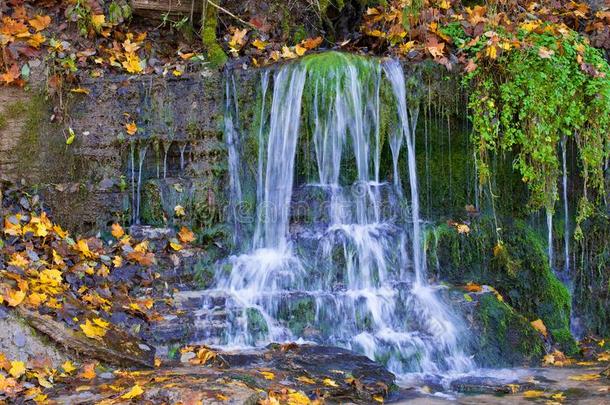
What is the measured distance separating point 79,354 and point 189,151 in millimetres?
3318

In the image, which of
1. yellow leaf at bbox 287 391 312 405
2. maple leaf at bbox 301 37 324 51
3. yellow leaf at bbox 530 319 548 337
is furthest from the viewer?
maple leaf at bbox 301 37 324 51

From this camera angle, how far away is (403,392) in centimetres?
551

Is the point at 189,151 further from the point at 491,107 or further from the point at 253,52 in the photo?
the point at 491,107

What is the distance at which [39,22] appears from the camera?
845 cm

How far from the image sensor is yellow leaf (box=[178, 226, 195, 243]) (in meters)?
7.67

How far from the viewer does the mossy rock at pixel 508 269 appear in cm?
760

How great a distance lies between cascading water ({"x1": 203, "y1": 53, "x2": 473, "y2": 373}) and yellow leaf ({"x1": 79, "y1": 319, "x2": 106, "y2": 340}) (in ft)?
3.34

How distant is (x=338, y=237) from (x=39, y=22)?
4.38 meters

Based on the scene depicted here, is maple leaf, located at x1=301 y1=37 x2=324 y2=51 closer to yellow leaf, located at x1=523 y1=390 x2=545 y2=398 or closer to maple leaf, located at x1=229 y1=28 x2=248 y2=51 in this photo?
maple leaf, located at x1=229 y1=28 x2=248 y2=51

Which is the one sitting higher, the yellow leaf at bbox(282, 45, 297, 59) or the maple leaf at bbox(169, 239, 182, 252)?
the yellow leaf at bbox(282, 45, 297, 59)

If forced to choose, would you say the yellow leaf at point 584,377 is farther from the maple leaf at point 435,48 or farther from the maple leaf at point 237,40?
the maple leaf at point 237,40

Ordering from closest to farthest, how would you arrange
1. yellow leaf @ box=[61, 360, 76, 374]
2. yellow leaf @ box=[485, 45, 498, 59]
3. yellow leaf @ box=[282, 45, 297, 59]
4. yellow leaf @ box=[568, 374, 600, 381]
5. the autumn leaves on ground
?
the autumn leaves on ground
yellow leaf @ box=[61, 360, 76, 374]
yellow leaf @ box=[568, 374, 600, 381]
yellow leaf @ box=[485, 45, 498, 59]
yellow leaf @ box=[282, 45, 297, 59]

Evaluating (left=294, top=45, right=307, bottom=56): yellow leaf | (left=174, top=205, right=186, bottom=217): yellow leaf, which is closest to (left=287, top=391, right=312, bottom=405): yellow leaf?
A: (left=174, top=205, right=186, bottom=217): yellow leaf

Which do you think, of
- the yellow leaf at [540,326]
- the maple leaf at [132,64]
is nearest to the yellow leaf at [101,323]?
the maple leaf at [132,64]
